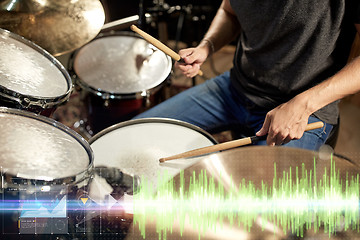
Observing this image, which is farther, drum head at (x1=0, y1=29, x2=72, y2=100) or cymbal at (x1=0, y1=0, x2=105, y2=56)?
cymbal at (x1=0, y1=0, x2=105, y2=56)

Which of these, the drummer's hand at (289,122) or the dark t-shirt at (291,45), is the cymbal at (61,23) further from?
the drummer's hand at (289,122)

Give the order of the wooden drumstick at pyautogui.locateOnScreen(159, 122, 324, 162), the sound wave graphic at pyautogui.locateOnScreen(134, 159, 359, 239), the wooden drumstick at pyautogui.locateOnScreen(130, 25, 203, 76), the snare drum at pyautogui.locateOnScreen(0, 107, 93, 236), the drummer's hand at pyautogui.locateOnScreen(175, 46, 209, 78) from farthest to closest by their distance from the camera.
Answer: the drummer's hand at pyautogui.locateOnScreen(175, 46, 209, 78)
the wooden drumstick at pyautogui.locateOnScreen(130, 25, 203, 76)
the wooden drumstick at pyautogui.locateOnScreen(159, 122, 324, 162)
the snare drum at pyautogui.locateOnScreen(0, 107, 93, 236)
the sound wave graphic at pyautogui.locateOnScreen(134, 159, 359, 239)

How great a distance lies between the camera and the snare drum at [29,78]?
3.05ft

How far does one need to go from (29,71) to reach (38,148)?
329 millimetres

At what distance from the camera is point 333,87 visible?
96cm

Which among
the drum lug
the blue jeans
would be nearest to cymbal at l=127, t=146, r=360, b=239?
Answer: the blue jeans

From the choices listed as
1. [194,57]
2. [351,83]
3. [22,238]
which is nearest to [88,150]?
[22,238]

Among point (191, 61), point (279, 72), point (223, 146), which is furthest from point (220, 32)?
point (223, 146)

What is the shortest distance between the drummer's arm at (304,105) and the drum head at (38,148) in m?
0.45

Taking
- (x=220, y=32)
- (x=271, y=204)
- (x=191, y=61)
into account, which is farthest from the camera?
(x=220, y=32)

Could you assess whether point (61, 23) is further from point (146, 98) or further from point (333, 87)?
point (333, 87)

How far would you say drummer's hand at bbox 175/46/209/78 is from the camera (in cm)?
121

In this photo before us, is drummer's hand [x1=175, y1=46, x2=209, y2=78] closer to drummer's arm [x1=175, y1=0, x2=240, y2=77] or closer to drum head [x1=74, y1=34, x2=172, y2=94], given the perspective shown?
drummer's arm [x1=175, y1=0, x2=240, y2=77]

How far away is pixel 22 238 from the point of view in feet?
3.00
